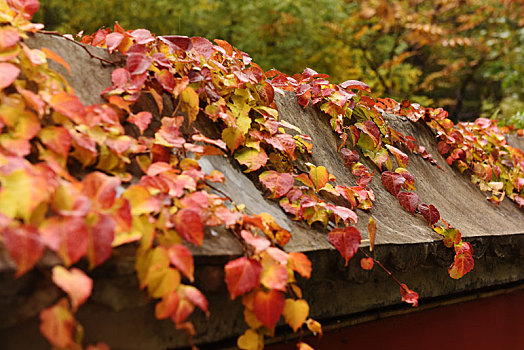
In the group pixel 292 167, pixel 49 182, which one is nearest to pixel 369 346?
pixel 292 167

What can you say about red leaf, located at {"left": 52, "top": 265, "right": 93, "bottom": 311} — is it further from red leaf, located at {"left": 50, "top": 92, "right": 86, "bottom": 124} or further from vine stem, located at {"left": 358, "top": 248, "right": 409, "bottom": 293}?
vine stem, located at {"left": 358, "top": 248, "right": 409, "bottom": 293}

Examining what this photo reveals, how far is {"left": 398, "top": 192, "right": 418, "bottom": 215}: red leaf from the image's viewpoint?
1.45 metres

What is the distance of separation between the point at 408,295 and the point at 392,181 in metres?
0.44

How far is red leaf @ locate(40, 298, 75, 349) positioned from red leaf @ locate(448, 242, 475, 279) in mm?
1089

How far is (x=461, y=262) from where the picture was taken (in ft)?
4.37

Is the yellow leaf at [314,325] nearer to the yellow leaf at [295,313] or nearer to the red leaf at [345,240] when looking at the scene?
the yellow leaf at [295,313]

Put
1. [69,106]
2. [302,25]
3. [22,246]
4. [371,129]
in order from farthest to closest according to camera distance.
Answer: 1. [302,25]
2. [371,129]
3. [69,106]
4. [22,246]

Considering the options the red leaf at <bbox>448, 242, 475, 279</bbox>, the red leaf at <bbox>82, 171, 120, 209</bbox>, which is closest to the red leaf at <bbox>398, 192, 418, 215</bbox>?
the red leaf at <bbox>448, 242, 475, 279</bbox>

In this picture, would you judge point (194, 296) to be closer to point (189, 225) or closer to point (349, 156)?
point (189, 225)

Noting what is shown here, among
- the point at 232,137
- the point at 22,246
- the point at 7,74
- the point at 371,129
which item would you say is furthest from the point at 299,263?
the point at 371,129

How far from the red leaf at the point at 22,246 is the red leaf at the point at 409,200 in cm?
115

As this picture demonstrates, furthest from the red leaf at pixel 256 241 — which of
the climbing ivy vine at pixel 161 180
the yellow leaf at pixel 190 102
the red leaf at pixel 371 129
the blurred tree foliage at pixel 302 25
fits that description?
the blurred tree foliage at pixel 302 25

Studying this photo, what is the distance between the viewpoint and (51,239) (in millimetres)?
639

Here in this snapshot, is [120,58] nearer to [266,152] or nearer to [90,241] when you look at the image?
[266,152]
